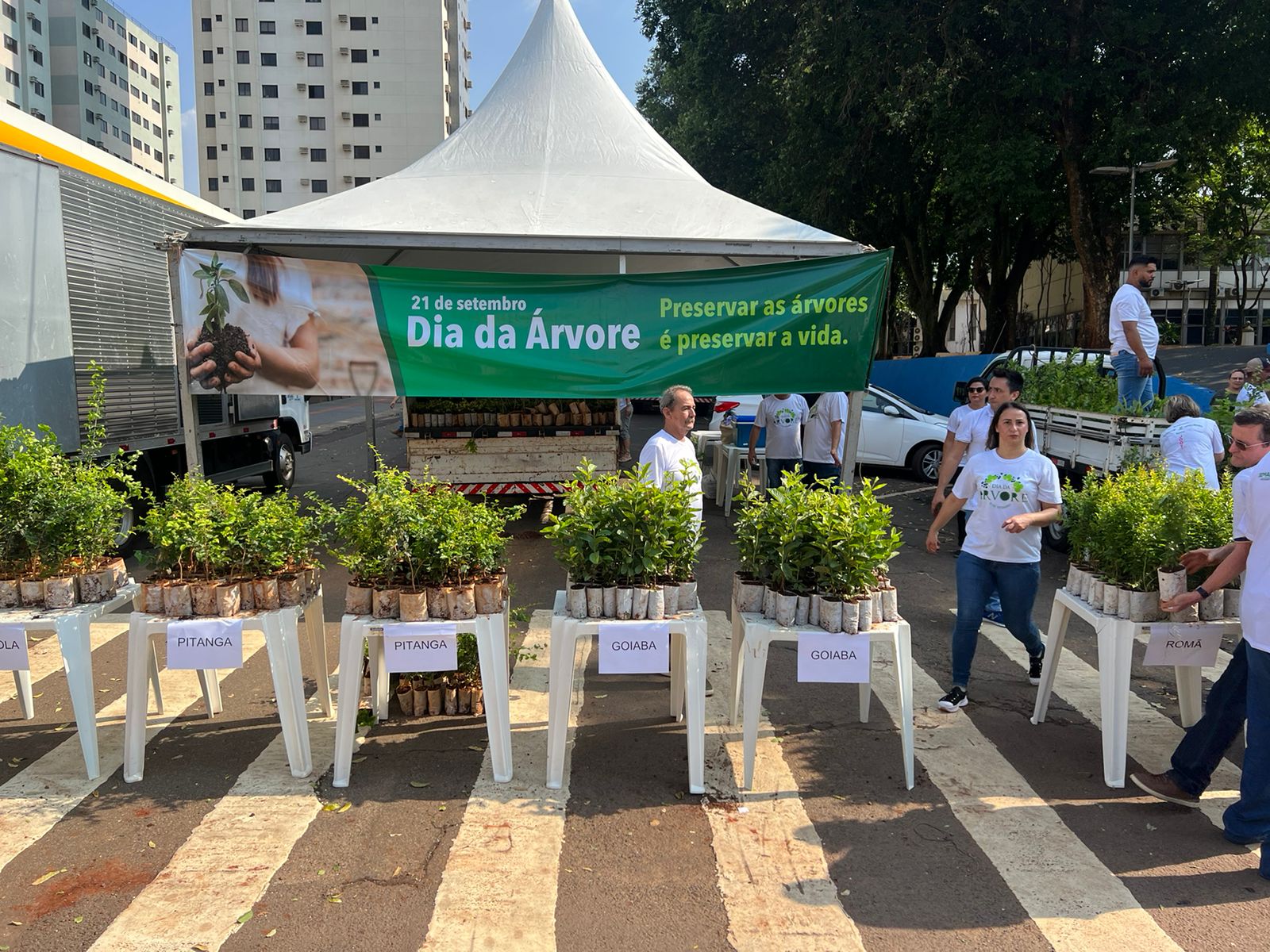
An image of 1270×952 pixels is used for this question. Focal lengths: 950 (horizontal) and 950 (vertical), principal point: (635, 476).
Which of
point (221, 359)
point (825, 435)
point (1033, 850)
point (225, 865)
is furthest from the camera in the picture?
point (825, 435)

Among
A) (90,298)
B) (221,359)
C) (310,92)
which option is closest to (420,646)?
(221,359)

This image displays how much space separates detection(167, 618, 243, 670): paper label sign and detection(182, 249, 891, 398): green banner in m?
3.23

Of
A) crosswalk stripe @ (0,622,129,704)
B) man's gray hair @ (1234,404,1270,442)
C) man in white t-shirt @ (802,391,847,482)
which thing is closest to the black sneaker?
man's gray hair @ (1234,404,1270,442)

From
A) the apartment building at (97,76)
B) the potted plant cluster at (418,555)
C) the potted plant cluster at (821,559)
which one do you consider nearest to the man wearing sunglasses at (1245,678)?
the potted plant cluster at (821,559)

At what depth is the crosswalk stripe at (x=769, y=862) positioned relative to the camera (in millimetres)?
3486

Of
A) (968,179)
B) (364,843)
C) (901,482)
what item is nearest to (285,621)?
(364,843)

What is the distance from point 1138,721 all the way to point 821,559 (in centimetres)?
252

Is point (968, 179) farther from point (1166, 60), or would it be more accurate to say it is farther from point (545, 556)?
point (545, 556)

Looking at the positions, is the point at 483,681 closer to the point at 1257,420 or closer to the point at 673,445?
the point at 673,445

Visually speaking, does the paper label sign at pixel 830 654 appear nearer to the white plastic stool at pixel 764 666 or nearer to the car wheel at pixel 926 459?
the white plastic stool at pixel 764 666

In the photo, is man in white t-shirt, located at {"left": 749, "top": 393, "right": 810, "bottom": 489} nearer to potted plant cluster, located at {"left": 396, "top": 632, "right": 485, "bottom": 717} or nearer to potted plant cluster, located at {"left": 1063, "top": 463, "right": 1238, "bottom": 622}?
potted plant cluster, located at {"left": 1063, "top": 463, "right": 1238, "bottom": 622}

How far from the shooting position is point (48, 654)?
6.73m

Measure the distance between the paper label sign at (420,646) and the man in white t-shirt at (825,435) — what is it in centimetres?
606

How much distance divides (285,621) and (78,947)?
5.37 feet
